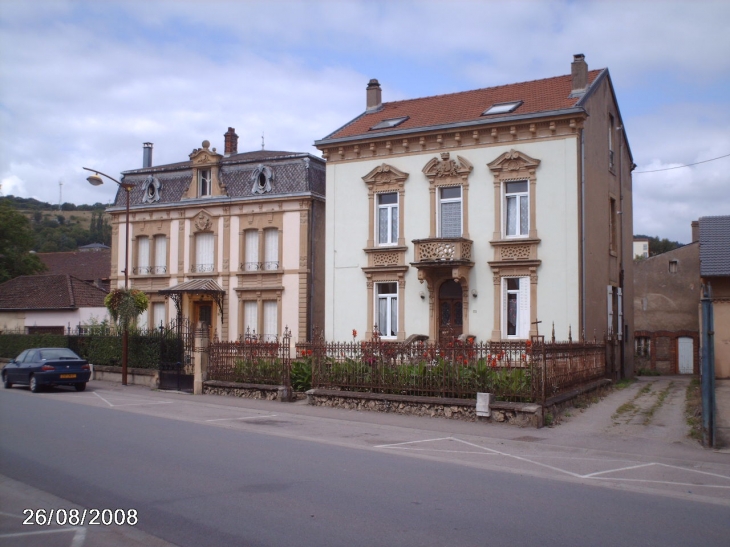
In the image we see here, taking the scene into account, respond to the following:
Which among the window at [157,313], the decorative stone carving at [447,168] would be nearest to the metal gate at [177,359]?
the window at [157,313]

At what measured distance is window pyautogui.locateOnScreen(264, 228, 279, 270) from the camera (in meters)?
32.4

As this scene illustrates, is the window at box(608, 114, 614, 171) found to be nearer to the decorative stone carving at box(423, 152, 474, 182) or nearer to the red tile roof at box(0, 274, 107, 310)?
the decorative stone carving at box(423, 152, 474, 182)

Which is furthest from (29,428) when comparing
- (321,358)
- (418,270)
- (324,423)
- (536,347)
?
(418,270)

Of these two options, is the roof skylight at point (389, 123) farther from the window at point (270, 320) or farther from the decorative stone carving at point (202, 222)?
the decorative stone carving at point (202, 222)

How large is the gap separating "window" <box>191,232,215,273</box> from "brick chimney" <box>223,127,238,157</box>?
594 cm

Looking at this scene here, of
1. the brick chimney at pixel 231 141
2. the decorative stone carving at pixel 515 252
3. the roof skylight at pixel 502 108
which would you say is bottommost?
the decorative stone carving at pixel 515 252

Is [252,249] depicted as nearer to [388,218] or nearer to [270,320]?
[270,320]

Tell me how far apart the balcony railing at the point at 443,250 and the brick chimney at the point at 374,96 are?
327 inches

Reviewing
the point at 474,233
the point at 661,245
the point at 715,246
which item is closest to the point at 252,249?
the point at 474,233

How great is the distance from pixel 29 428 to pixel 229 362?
26.4 ft

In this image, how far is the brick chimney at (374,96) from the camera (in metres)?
30.8

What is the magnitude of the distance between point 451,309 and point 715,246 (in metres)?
9.94

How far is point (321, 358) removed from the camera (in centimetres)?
1930

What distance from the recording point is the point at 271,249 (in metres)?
32.6
